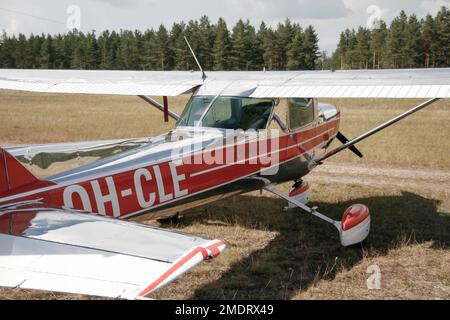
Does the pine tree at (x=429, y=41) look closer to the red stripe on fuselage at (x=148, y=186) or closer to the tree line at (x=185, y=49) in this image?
the tree line at (x=185, y=49)

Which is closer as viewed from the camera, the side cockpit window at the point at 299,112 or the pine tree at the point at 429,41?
the side cockpit window at the point at 299,112

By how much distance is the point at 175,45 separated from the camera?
69625 mm

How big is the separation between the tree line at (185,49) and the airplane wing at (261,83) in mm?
53982

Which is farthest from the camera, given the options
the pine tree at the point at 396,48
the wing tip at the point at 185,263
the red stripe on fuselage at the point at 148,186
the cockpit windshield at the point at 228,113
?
the pine tree at the point at 396,48

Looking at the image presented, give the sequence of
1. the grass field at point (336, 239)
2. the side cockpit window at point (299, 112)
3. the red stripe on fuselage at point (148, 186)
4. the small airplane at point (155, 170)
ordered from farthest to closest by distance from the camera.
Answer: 1. the side cockpit window at point (299, 112)
2. the grass field at point (336, 239)
3. the red stripe on fuselage at point (148, 186)
4. the small airplane at point (155, 170)

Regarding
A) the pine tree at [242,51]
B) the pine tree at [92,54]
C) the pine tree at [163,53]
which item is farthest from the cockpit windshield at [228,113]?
the pine tree at [92,54]

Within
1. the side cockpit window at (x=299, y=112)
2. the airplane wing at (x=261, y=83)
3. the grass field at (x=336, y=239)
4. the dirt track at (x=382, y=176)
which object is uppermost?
the airplane wing at (x=261, y=83)

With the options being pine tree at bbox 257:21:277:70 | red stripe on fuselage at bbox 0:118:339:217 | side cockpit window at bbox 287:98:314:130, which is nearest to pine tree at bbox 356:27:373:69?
pine tree at bbox 257:21:277:70

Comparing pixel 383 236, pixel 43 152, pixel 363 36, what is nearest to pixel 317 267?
pixel 383 236

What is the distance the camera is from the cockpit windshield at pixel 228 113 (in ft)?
16.9

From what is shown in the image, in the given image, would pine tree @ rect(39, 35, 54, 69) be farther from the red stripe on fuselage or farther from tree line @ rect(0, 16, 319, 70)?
the red stripe on fuselage

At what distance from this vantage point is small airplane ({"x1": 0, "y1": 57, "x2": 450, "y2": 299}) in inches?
88.2
